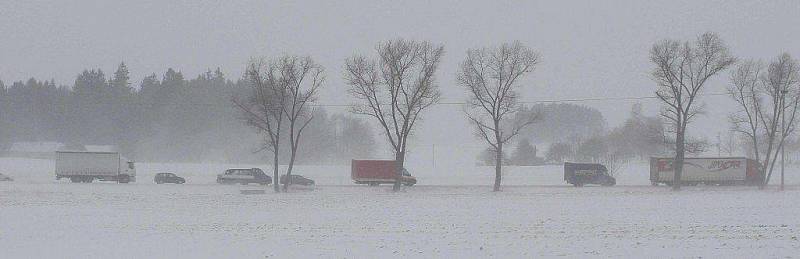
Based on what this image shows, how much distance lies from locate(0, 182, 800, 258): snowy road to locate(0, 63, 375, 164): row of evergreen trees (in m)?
85.1

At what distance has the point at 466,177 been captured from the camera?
310ft

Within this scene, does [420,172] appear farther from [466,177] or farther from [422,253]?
[422,253]

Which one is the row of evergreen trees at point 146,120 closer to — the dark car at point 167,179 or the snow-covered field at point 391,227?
the dark car at point 167,179

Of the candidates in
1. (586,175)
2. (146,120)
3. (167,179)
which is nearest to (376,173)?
(586,175)

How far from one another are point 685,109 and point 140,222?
44911 millimetres

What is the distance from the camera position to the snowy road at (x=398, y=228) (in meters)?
20.3

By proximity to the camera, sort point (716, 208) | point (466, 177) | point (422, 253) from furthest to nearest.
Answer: point (466, 177)
point (716, 208)
point (422, 253)

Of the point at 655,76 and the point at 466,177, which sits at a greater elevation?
the point at 655,76

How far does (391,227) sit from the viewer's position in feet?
86.5

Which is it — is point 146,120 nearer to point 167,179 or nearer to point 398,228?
point 167,179

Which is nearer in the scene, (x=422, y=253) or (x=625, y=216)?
(x=422, y=253)

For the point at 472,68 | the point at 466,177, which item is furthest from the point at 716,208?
the point at 466,177

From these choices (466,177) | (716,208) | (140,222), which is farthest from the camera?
(466,177)

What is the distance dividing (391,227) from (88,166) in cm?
4606
